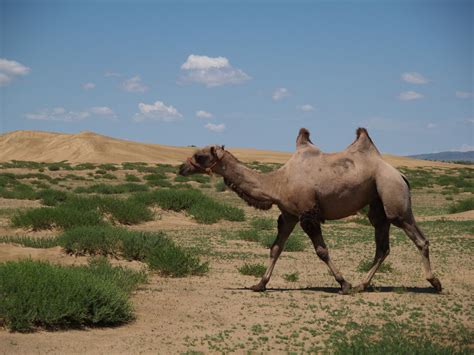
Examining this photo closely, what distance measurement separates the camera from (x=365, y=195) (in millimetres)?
10875

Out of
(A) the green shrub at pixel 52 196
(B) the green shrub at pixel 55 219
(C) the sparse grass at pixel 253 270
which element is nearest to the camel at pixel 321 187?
(C) the sparse grass at pixel 253 270

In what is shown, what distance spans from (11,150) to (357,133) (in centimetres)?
11037

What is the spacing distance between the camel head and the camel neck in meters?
0.13

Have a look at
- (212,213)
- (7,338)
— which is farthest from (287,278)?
(212,213)

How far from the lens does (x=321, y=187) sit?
10.6 metres

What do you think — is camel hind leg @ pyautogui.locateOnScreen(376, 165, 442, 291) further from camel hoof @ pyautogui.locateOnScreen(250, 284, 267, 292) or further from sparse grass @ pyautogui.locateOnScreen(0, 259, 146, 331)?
sparse grass @ pyautogui.locateOnScreen(0, 259, 146, 331)

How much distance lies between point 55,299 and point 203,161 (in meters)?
3.43

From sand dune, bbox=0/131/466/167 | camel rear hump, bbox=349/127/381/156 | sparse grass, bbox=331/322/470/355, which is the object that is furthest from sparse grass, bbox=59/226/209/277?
sand dune, bbox=0/131/466/167

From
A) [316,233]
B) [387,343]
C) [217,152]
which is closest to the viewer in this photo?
[387,343]

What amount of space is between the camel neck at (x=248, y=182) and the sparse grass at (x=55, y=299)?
2741 mm

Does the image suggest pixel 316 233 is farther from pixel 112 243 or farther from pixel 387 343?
pixel 112 243

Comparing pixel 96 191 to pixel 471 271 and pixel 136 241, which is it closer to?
pixel 136 241

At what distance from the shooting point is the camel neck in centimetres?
1088

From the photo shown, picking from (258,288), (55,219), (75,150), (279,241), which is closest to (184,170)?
(279,241)
